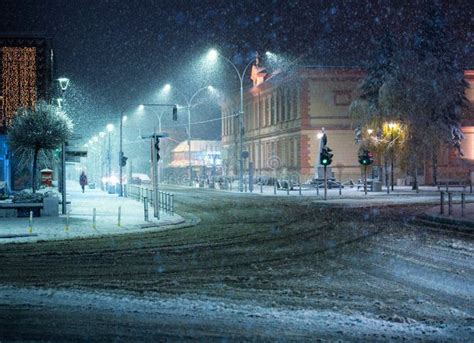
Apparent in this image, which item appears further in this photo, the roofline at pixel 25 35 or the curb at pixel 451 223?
the roofline at pixel 25 35

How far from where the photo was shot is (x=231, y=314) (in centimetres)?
905

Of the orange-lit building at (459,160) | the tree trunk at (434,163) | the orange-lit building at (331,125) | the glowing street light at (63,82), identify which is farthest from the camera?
the orange-lit building at (331,125)

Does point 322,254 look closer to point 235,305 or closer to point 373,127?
point 235,305

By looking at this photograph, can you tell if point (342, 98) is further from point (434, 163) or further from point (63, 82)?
point (63, 82)

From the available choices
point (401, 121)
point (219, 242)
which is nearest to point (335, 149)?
point (401, 121)

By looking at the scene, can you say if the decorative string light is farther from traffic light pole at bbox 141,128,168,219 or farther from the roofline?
traffic light pole at bbox 141,128,168,219

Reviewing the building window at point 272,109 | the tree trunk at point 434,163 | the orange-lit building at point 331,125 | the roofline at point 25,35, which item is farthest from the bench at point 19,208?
the building window at point 272,109

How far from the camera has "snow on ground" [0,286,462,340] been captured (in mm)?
8062

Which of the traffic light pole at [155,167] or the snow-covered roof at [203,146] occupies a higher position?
the snow-covered roof at [203,146]

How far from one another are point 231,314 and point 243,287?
82.1 inches

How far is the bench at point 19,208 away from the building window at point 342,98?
4566 cm

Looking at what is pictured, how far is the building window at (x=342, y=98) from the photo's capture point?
69.6m

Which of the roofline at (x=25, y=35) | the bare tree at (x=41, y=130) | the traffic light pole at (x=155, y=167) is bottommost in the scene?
the traffic light pole at (x=155, y=167)

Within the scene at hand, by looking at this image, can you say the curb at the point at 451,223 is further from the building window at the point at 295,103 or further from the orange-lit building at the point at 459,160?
the building window at the point at 295,103
